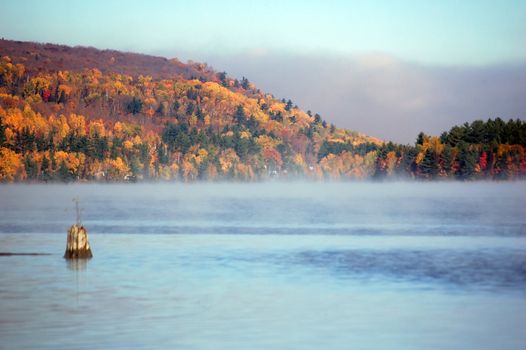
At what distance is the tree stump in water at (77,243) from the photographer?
48.1 meters

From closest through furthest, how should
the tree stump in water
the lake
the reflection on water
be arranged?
the lake, the reflection on water, the tree stump in water

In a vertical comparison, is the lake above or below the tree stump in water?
below

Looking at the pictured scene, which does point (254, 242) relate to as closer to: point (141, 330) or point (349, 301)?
point (349, 301)

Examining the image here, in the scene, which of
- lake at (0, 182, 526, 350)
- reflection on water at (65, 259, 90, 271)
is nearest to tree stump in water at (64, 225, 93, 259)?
reflection on water at (65, 259, 90, 271)

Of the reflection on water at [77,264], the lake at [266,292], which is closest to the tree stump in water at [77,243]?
the reflection on water at [77,264]

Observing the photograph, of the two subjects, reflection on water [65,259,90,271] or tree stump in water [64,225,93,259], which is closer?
reflection on water [65,259,90,271]

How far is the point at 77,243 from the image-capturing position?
48.3m

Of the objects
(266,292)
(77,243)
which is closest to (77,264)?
(77,243)

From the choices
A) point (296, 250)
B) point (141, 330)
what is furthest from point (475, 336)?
point (296, 250)

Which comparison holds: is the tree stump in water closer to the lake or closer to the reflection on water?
the reflection on water

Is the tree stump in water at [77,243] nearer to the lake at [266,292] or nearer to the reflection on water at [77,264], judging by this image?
the reflection on water at [77,264]

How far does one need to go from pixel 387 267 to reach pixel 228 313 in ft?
56.1

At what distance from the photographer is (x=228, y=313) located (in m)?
32.5

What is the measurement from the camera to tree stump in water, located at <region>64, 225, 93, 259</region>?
4809cm
